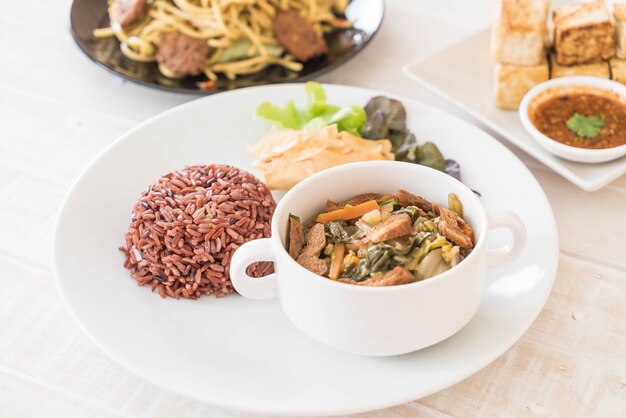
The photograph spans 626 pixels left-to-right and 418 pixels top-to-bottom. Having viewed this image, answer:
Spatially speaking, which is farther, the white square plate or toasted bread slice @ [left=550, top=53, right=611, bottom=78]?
toasted bread slice @ [left=550, top=53, right=611, bottom=78]

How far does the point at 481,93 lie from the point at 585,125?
49cm

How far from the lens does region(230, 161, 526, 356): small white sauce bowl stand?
1837 mm

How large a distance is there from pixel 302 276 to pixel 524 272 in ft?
2.37

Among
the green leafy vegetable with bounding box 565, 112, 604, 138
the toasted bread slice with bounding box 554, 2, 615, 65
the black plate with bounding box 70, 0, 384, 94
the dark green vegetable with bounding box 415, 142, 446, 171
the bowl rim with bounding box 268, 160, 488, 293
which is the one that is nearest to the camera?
the bowl rim with bounding box 268, 160, 488, 293

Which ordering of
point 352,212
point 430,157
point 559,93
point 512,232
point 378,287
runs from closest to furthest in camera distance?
point 378,287, point 512,232, point 352,212, point 430,157, point 559,93

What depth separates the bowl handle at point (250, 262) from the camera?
1.99 metres

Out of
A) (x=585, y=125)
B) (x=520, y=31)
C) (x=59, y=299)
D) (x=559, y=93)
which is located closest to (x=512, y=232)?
(x=585, y=125)

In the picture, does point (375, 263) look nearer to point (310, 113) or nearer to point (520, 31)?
point (310, 113)

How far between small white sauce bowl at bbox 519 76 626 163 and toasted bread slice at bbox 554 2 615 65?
16 centimetres

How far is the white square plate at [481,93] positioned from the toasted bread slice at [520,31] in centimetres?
17

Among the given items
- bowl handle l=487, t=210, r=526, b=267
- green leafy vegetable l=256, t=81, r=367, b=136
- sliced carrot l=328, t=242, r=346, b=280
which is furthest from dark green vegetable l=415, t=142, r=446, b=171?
sliced carrot l=328, t=242, r=346, b=280

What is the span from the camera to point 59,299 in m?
2.49

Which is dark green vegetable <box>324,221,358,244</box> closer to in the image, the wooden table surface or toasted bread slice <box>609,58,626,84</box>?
the wooden table surface

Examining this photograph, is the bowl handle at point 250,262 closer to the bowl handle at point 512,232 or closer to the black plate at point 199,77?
the bowl handle at point 512,232
